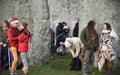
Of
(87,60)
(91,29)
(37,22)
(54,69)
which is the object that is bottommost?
(54,69)

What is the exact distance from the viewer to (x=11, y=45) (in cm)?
1559

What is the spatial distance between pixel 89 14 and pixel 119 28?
133 cm

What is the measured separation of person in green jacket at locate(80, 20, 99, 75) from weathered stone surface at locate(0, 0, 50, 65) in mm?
2670

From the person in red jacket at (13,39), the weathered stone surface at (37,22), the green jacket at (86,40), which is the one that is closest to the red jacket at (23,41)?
the person in red jacket at (13,39)

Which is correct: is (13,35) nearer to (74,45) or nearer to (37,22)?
(74,45)

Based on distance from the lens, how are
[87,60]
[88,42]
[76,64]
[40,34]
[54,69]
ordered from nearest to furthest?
[88,42] < [87,60] < [76,64] < [54,69] < [40,34]

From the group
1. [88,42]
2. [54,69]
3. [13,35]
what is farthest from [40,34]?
[13,35]

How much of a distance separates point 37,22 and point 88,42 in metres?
3.33

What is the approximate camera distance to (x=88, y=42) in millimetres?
16031

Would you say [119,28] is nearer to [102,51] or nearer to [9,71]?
[102,51]

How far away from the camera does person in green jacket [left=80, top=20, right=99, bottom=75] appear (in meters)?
16.1

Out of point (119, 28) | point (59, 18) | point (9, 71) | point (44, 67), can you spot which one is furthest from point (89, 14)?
point (59, 18)

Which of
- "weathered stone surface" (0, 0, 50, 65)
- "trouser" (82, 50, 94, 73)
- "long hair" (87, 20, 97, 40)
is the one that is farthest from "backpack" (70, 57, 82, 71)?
"long hair" (87, 20, 97, 40)

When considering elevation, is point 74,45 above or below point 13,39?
below
